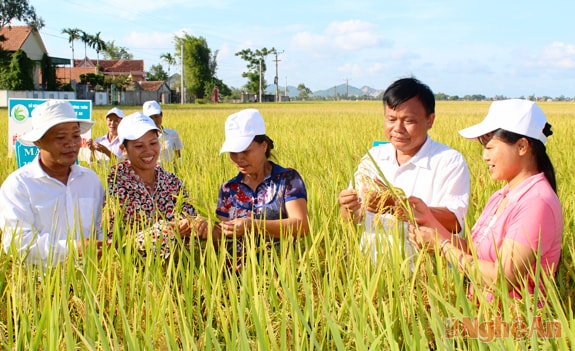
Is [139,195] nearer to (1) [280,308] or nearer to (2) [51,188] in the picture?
(2) [51,188]

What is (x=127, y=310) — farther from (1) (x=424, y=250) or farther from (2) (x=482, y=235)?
(2) (x=482, y=235)

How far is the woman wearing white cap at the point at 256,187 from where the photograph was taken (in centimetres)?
204

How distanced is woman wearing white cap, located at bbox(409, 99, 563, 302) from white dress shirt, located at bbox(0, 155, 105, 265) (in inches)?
44.7

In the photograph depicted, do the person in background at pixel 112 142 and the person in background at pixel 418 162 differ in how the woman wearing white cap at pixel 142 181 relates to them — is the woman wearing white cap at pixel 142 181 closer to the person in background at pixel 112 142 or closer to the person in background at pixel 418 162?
the person in background at pixel 418 162

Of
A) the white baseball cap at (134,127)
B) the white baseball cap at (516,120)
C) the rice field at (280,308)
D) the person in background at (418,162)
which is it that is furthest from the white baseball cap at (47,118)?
the white baseball cap at (516,120)

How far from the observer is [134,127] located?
2.35m

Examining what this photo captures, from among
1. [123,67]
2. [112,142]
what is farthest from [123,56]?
[112,142]

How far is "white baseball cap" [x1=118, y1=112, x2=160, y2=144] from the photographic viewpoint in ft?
7.58

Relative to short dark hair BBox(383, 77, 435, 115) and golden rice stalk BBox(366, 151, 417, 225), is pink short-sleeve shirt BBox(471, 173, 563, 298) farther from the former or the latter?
short dark hair BBox(383, 77, 435, 115)

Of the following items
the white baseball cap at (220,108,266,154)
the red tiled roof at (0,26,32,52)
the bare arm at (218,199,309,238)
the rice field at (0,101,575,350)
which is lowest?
the rice field at (0,101,575,350)

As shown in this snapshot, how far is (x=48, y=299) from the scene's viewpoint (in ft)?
4.29

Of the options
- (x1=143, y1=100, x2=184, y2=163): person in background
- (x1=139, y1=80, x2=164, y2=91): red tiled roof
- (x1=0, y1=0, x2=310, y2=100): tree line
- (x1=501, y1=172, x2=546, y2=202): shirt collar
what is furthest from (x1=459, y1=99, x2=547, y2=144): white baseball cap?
(x1=139, y1=80, x2=164, y2=91): red tiled roof

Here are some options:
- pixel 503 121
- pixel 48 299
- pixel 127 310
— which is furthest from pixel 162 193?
pixel 503 121

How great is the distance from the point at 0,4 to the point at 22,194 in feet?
95.8
